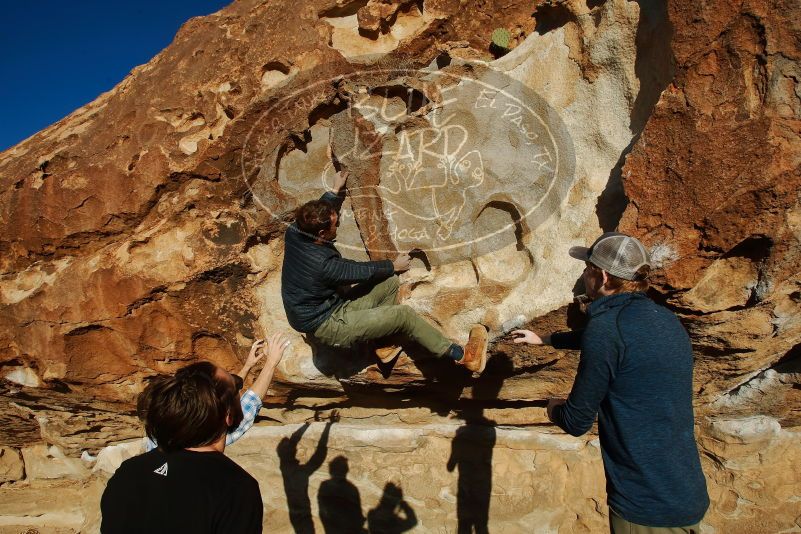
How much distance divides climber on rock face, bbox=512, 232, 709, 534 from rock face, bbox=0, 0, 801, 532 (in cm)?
87

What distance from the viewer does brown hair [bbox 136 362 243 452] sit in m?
1.59

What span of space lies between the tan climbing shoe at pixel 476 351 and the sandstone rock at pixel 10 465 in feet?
13.5

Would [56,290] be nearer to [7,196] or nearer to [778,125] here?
[7,196]

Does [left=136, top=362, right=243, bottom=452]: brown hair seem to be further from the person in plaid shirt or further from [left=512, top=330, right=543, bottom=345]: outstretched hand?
[left=512, top=330, right=543, bottom=345]: outstretched hand

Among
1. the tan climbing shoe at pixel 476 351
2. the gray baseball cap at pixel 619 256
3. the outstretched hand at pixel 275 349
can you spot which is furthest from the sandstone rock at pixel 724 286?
the outstretched hand at pixel 275 349

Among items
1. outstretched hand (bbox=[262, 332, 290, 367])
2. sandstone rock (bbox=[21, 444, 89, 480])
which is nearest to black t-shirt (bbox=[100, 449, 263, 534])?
outstretched hand (bbox=[262, 332, 290, 367])

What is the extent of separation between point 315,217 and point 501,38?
1.53 metres

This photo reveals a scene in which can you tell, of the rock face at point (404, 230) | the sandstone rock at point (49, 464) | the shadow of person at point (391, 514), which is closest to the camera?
the rock face at point (404, 230)

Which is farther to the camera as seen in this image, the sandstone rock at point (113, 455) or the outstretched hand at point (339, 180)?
the sandstone rock at point (113, 455)

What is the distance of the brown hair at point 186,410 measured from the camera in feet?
5.23

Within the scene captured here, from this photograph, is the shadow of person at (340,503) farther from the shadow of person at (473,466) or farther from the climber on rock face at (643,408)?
the climber on rock face at (643,408)

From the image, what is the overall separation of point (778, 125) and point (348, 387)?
262cm

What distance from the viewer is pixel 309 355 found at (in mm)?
3461

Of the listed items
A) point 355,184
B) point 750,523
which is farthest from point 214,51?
point 750,523
